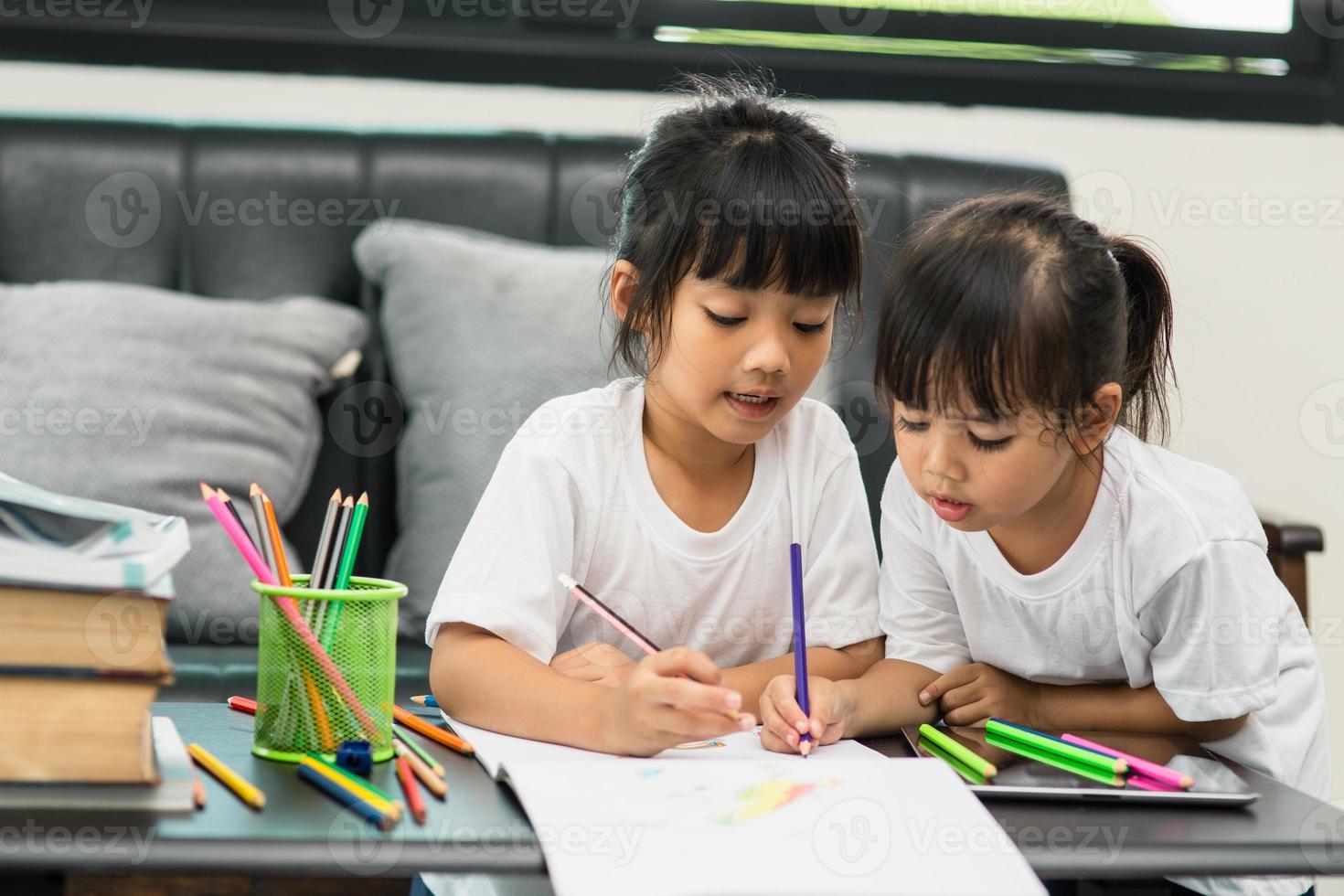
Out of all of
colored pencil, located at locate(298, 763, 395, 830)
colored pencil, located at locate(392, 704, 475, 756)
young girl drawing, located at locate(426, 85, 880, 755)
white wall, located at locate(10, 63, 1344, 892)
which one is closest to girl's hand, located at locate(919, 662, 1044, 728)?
young girl drawing, located at locate(426, 85, 880, 755)

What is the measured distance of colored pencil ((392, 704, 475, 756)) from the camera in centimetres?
77

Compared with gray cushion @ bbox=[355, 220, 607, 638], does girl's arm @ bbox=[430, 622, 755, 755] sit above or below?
below

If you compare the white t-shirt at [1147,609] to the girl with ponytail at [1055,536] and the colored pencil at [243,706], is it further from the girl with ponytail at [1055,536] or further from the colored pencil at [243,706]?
the colored pencil at [243,706]

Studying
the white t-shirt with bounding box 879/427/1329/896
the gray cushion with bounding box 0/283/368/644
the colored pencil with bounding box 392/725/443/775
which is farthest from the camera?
the gray cushion with bounding box 0/283/368/644

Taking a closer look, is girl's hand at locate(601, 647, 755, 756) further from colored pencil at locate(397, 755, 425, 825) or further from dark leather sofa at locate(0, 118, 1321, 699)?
dark leather sofa at locate(0, 118, 1321, 699)

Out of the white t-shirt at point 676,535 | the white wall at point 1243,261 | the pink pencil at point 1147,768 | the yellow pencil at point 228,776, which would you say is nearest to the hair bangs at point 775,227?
the white t-shirt at point 676,535

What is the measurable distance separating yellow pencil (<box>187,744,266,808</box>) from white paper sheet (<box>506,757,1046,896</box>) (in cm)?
12

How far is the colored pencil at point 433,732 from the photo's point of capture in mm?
767

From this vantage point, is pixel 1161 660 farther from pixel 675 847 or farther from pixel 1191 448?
pixel 1191 448

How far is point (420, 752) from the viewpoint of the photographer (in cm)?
73

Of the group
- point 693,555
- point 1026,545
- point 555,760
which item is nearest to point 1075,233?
point 1026,545

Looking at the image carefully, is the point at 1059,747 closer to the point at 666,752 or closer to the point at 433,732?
the point at 666,752

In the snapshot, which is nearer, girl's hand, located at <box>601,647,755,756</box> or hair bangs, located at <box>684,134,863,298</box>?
girl's hand, located at <box>601,647,755,756</box>

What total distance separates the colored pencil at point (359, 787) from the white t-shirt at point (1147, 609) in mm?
505
